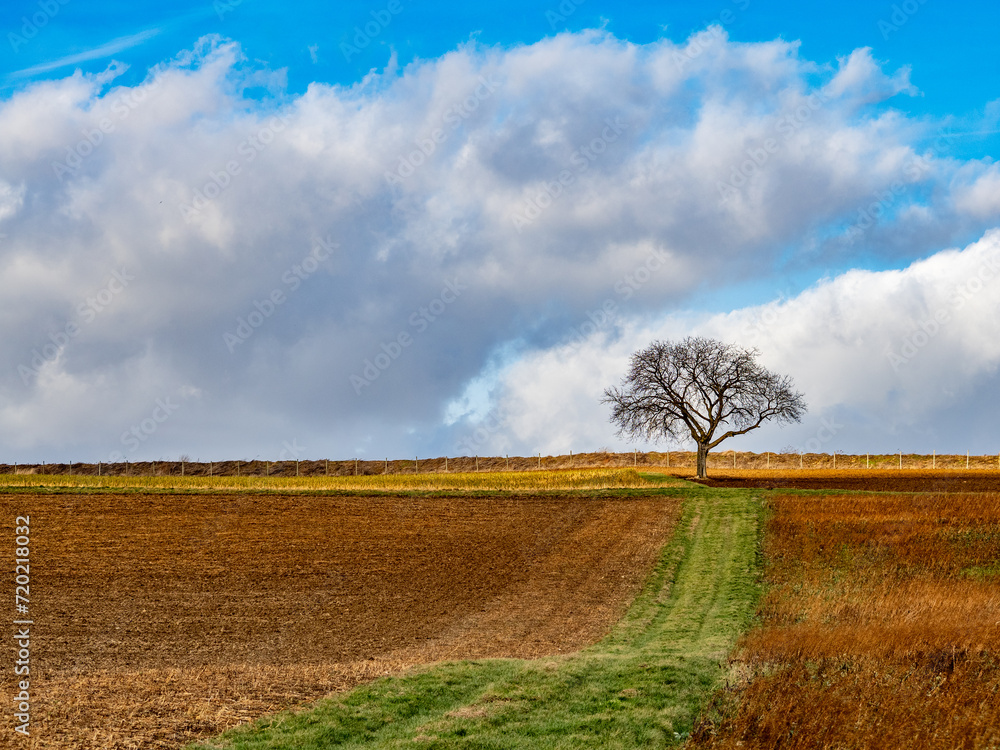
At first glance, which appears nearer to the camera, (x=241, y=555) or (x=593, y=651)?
(x=593, y=651)

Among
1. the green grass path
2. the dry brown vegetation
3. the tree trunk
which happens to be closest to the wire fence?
the tree trunk

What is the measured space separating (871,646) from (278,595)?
15.6 meters

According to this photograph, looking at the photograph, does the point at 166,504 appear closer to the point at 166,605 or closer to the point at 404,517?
the point at 404,517

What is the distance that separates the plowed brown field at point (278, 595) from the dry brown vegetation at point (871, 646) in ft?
16.2

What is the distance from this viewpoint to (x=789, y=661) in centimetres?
1430

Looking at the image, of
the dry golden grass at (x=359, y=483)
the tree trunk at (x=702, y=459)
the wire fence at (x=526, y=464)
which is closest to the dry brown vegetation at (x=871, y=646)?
the dry golden grass at (x=359, y=483)

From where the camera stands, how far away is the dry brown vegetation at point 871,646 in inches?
430

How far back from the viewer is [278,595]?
81.4ft

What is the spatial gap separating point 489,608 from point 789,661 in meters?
10.5

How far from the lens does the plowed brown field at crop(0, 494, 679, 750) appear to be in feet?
41.4

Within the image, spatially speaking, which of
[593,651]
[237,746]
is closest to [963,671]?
[593,651]

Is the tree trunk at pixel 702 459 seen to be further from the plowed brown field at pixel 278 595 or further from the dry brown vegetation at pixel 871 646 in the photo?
the dry brown vegetation at pixel 871 646

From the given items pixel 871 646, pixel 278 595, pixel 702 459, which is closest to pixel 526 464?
pixel 702 459

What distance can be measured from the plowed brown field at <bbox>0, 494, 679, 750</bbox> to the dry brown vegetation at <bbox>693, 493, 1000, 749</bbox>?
494 cm
